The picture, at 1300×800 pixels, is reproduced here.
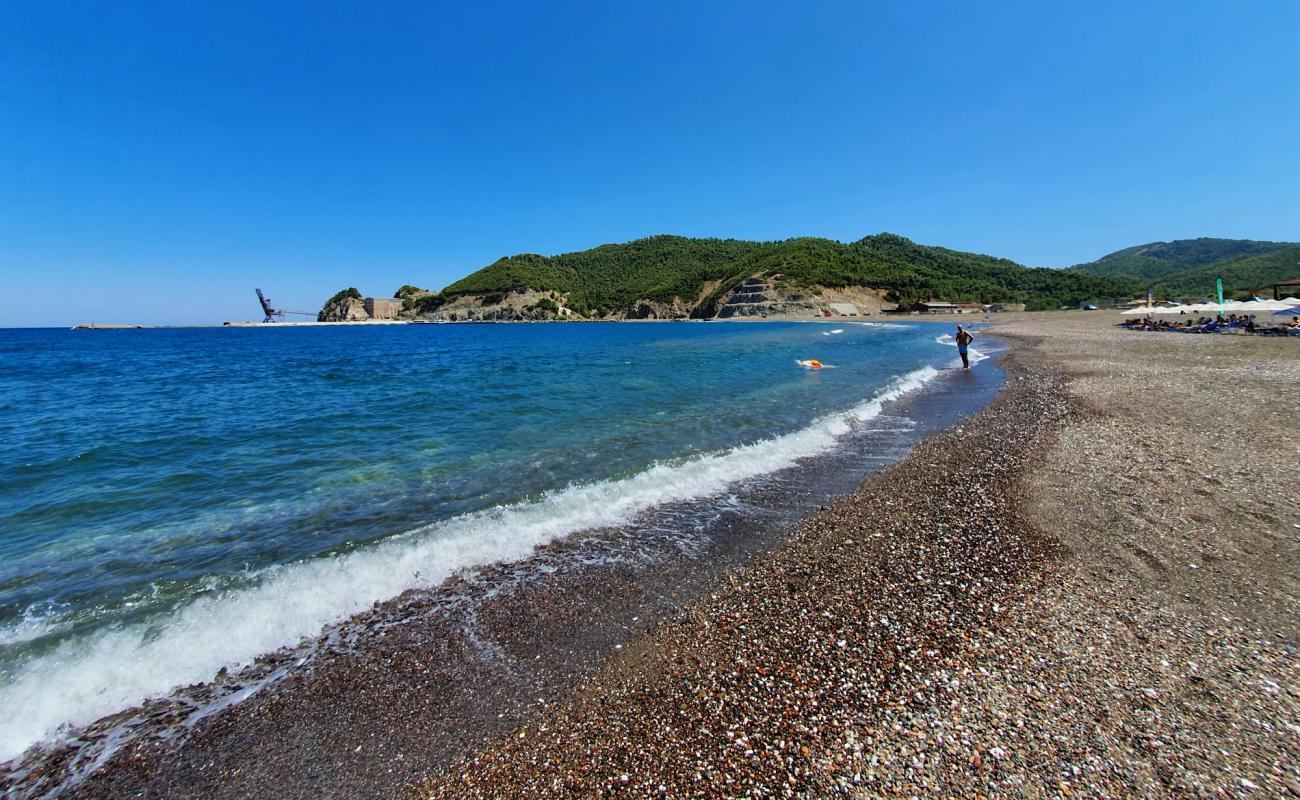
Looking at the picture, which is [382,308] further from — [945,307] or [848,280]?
[945,307]

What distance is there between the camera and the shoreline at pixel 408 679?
3938mm

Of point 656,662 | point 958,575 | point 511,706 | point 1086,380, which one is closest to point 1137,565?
point 958,575

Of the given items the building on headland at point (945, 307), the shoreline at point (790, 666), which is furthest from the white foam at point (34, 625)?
the building on headland at point (945, 307)

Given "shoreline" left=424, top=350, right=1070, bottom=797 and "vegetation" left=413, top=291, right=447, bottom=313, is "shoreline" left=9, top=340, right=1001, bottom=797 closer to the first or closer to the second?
"shoreline" left=424, top=350, right=1070, bottom=797

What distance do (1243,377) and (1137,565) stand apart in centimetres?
1933

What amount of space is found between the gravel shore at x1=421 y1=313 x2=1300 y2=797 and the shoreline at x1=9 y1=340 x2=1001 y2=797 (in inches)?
19.6

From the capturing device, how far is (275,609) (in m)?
6.16

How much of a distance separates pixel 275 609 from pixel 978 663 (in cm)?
803

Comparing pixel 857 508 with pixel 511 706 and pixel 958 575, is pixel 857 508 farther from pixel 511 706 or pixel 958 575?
pixel 511 706

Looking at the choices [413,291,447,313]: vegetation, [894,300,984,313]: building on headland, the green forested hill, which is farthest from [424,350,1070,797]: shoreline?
[413,291,447,313]: vegetation

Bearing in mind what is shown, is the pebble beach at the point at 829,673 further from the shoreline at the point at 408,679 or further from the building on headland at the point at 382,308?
the building on headland at the point at 382,308

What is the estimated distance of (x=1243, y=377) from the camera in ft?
56.7

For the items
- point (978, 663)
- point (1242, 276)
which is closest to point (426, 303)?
point (978, 663)

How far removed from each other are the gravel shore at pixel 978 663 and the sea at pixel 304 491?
3.09m
